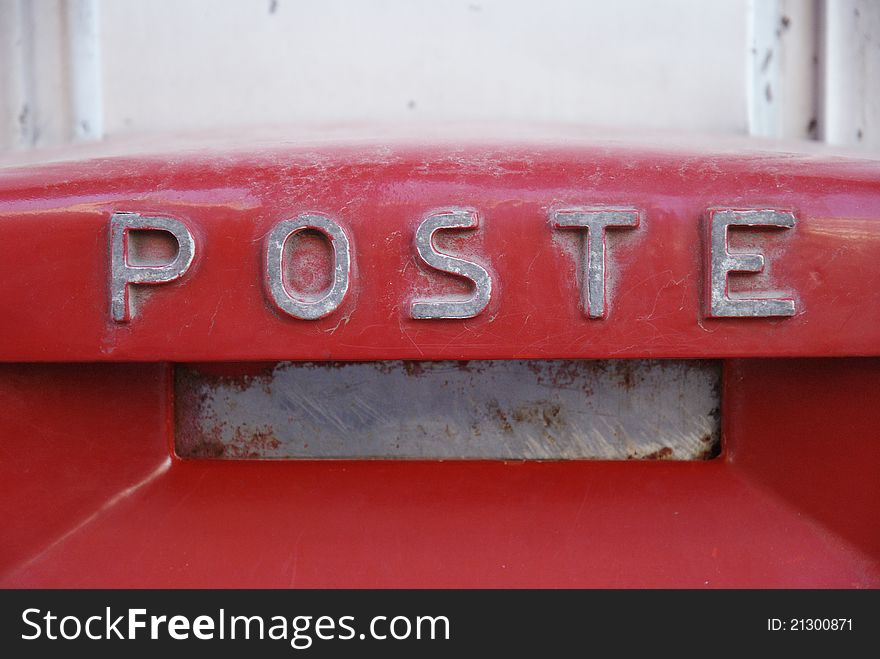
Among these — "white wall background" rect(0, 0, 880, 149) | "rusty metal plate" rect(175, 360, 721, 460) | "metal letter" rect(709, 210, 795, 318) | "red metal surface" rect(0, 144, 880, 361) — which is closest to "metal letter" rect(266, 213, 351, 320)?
"red metal surface" rect(0, 144, 880, 361)

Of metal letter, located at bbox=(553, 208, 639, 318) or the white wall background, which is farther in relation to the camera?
the white wall background

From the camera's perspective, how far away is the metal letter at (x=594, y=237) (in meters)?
0.72

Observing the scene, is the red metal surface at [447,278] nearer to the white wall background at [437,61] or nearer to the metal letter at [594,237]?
the metal letter at [594,237]

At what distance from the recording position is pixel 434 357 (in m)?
0.73

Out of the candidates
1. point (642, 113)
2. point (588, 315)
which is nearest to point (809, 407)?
point (588, 315)

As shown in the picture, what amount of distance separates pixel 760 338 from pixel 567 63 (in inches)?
42.1

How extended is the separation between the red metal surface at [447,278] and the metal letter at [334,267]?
10 mm

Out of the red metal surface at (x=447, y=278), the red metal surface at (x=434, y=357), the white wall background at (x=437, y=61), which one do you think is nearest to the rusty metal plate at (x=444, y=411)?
the red metal surface at (x=434, y=357)

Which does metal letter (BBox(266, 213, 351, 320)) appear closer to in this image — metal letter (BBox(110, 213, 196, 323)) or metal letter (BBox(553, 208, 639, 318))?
metal letter (BBox(110, 213, 196, 323))

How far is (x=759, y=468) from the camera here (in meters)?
0.85

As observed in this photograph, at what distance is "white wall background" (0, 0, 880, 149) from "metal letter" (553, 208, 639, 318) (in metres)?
0.95

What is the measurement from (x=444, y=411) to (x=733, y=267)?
359mm

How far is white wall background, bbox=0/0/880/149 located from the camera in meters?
1.61
